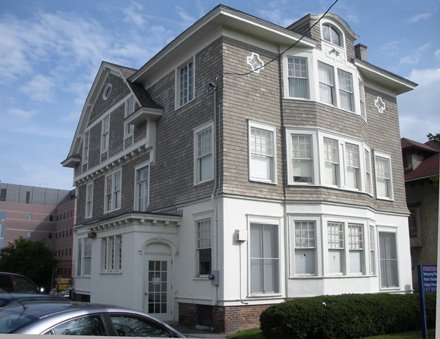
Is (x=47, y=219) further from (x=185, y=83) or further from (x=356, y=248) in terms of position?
(x=356, y=248)

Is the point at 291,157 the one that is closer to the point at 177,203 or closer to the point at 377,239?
the point at 177,203

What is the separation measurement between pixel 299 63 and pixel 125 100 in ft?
29.1

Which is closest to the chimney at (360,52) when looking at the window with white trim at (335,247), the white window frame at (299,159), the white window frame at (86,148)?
the white window frame at (299,159)

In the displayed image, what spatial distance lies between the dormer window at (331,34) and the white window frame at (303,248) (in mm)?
7349

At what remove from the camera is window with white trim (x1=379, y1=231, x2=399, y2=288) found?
827 inches

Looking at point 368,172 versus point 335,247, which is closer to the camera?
point 335,247

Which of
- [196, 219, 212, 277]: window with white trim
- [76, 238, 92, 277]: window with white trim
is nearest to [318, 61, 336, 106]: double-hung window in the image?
[196, 219, 212, 277]: window with white trim

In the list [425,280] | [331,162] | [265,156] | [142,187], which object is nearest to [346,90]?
[331,162]

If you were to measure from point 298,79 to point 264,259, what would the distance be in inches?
270

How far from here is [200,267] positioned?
1719cm

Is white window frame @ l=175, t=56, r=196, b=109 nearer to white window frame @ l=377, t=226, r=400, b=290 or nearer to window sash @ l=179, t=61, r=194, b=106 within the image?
window sash @ l=179, t=61, r=194, b=106

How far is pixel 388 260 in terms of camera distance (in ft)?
70.4

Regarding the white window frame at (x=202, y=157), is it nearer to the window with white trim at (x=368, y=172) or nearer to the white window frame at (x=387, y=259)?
the window with white trim at (x=368, y=172)

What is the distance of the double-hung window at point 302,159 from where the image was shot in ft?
59.4
